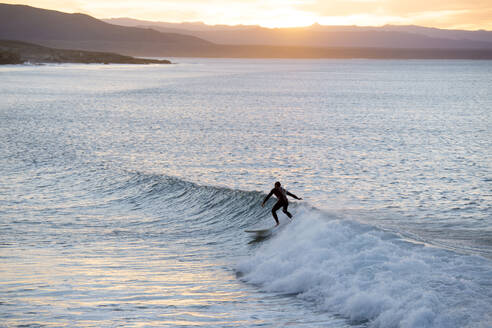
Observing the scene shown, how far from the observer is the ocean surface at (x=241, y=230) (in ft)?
42.6

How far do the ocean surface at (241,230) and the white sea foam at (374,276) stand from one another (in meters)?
0.05

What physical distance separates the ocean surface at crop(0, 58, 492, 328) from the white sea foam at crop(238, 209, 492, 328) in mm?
48

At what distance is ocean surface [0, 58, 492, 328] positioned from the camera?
12984 millimetres

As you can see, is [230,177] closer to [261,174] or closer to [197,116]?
[261,174]

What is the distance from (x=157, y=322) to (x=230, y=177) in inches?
724

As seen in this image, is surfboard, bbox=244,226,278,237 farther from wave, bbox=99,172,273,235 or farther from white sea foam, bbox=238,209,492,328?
white sea foam, bbox=238,209,492,328

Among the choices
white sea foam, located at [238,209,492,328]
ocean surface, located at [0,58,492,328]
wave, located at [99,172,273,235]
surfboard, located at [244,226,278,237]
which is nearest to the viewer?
white sea foam, located at [238,209,492,328]

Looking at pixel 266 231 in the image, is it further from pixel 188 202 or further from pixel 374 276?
pixel 374 276

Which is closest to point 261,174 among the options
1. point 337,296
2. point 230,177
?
point 230,177

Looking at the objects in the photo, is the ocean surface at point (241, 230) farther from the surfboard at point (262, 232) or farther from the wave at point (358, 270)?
the surfboard at point (262, 232)

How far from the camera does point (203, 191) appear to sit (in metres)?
27.3

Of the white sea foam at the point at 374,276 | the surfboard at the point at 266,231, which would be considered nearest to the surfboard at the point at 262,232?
the surfboard at the point at 266,231

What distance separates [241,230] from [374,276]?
28.2 ft

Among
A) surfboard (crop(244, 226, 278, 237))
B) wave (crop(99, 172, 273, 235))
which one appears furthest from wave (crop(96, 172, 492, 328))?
surfboard (crop(244, 226, 278, 237))
